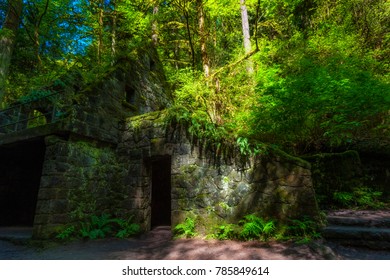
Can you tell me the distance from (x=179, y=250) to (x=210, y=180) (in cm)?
191

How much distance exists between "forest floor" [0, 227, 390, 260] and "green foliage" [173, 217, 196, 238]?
0.19 metres

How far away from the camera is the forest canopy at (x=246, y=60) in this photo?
6.30 metres

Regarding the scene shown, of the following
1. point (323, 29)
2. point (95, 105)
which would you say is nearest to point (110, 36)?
point (95, 105)

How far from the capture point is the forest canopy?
630cm

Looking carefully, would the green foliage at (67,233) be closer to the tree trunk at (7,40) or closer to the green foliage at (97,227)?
the green foliage at (97,227)

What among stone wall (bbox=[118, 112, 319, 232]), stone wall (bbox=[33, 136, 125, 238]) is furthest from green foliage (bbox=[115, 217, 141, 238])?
stone wall (bbox=[33, 136, 125, 238])

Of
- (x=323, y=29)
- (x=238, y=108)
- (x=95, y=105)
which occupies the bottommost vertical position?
(x=95, y=105)

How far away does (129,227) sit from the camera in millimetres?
6336

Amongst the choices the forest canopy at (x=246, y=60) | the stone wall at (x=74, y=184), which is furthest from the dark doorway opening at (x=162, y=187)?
the forest canopy at (x=246, y=60)

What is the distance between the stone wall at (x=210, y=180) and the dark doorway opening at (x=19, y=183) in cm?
472

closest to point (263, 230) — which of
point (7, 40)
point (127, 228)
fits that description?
point (127, 228)

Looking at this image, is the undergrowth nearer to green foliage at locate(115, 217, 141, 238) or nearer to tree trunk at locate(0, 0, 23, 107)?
green foliage at locate(115, 217, 141, 238)

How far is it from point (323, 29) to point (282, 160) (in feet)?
27.7

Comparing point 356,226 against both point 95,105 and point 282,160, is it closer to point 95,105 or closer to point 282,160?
point 282,160
